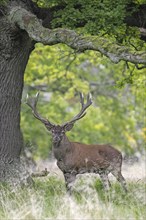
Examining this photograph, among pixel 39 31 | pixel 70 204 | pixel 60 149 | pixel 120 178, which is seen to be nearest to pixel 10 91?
pixel 60 149

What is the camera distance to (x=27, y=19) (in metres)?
12.5

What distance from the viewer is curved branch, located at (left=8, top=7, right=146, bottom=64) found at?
10500mm

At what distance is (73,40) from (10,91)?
276cm

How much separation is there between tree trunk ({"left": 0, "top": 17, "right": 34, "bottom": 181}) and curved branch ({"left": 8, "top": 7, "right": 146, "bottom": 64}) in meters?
0.60

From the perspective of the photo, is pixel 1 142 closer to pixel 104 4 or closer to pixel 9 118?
pixel 9 118

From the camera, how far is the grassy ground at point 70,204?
9.47 m

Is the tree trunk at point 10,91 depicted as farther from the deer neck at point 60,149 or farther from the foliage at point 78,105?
the foliage at point 78,105

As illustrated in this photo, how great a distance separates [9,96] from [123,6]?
2979 mm

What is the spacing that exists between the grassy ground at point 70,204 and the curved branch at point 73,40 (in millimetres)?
2127

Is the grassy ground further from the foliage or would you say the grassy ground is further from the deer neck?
the foliage

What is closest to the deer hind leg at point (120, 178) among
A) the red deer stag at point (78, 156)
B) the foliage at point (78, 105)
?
the red deer stag at point (78, 156)

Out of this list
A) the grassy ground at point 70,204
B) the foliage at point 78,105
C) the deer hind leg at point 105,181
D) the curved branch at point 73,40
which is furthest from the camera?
the foliage at point 78,105

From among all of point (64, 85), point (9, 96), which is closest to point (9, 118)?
point (9, 96)

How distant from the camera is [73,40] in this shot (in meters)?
11.4
